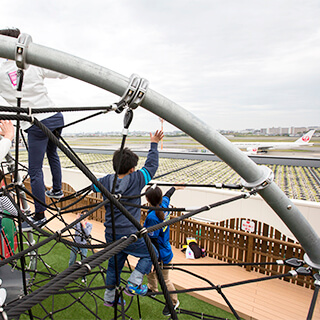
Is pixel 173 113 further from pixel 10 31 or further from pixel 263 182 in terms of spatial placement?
pixel 10 31

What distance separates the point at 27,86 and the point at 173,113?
3.14 ft

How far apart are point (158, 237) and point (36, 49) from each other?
6.09ft

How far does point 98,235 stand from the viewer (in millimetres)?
5438

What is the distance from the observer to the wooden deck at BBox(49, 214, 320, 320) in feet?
10.3

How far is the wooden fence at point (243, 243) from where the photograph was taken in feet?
12.5

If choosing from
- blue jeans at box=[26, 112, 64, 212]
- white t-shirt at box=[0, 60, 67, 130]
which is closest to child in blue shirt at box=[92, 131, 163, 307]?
blue jeans at box=[26, 112, 64, 212]

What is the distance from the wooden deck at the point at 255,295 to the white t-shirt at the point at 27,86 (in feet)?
10.3

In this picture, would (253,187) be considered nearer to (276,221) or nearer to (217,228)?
(217,228)

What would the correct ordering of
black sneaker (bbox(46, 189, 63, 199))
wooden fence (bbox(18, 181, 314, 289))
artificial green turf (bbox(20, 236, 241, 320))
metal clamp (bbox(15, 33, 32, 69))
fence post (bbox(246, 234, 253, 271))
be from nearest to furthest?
1. metal clamp (bbox(15, 33, 32, 69))
2. black sneaker (bbox(46, 189, 63, 199))
3. artificial green turf (bbox(20, 236, 241, 320))
4. wooden fence (bbox(18, 181, 314, 289))
5. fence post (bbox(246, 234, 253, 271))

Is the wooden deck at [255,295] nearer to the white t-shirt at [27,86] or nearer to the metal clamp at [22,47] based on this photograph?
the white t-shirt at [27,86]

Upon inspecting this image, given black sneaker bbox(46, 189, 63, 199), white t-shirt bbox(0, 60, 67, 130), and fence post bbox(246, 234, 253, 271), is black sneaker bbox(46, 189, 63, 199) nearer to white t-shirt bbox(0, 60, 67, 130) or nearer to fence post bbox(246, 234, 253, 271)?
white t-shirt bbox(0, 60, 67, 130)

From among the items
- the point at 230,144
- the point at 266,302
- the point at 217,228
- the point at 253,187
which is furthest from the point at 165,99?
the point at 217,228

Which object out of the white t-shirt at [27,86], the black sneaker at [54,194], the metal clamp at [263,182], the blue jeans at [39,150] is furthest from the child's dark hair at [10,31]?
the metal clamp at [263,182]

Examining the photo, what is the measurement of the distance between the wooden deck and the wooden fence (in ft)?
0.63
